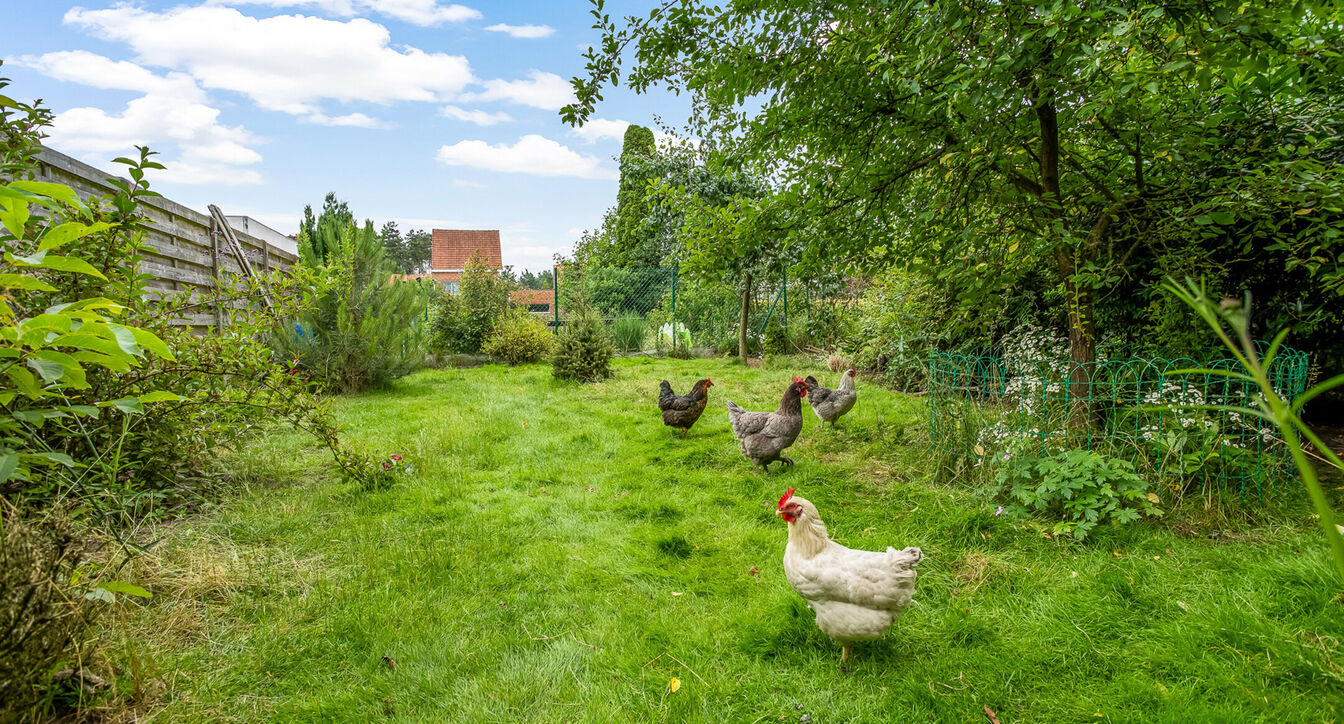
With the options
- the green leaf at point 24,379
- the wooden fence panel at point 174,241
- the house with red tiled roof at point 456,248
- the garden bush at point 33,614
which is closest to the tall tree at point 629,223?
the wooden fence panel at point 174,241

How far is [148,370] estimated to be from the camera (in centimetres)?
327

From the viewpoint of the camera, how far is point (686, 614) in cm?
276

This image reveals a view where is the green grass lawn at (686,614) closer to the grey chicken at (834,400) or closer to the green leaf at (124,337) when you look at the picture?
the grey chicken at (834,400)

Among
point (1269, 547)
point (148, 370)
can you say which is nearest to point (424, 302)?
point (148, 370)

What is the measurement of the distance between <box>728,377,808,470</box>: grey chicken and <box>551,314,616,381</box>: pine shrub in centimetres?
455

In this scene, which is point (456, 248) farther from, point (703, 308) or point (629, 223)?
point (703, 308)

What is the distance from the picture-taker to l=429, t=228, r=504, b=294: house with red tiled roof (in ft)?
112

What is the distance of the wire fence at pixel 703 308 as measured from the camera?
11148 millimetres

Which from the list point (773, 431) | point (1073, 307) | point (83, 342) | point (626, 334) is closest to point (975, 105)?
point (1073, 307)

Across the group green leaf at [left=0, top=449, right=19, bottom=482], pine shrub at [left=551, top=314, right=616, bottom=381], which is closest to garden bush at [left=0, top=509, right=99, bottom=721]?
green leaf at [left=0, top=449, right=19, bottom=482]

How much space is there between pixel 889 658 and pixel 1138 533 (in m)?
1.76

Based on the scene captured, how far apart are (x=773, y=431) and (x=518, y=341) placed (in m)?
7.91

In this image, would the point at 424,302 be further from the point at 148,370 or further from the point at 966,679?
the point at 966,679

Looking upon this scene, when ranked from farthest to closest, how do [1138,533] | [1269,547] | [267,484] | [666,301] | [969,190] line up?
[666,301], [267,484], [969,190], [1138,533], [1269,547]
